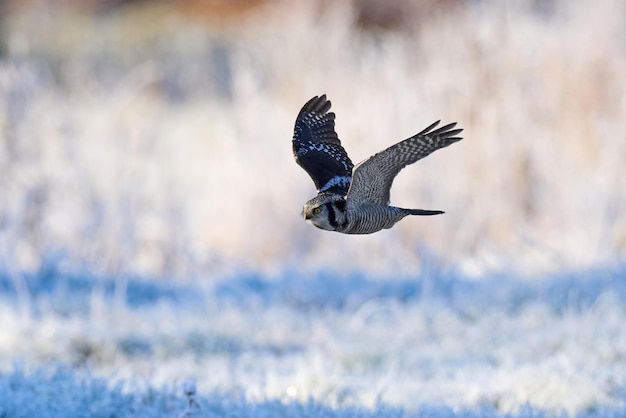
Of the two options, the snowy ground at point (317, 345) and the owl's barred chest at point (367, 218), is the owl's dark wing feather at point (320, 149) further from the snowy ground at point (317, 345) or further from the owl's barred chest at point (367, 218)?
the snowy ground at point (317, 345)

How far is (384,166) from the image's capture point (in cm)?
319

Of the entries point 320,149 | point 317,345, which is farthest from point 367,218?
point 317,345

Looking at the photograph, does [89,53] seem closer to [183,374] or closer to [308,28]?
[308,28]

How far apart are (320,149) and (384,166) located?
26.1 inches

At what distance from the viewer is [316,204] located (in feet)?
9.91

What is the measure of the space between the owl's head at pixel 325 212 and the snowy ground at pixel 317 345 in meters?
1.54

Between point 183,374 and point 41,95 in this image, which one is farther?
point 41,95

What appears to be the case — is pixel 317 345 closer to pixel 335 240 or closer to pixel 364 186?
pixel 335 240

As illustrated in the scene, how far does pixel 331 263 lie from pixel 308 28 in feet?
8.49

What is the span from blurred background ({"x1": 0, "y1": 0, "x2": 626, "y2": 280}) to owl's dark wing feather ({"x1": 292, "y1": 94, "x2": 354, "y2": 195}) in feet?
11.8

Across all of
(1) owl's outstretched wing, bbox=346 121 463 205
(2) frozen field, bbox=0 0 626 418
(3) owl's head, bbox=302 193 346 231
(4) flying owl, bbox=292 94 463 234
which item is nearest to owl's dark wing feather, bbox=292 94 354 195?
(4) flying owl, bbox=292 94 463 234

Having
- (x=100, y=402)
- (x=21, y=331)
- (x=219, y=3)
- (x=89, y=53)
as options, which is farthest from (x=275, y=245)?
(x=219, y=3)

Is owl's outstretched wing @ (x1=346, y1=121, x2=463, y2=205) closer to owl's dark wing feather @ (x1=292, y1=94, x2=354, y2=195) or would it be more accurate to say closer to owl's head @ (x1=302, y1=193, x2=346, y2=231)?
owl's head @ (x1=302, y1=193, x2=346, y2=231)

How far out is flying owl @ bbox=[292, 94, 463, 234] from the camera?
3.04m
